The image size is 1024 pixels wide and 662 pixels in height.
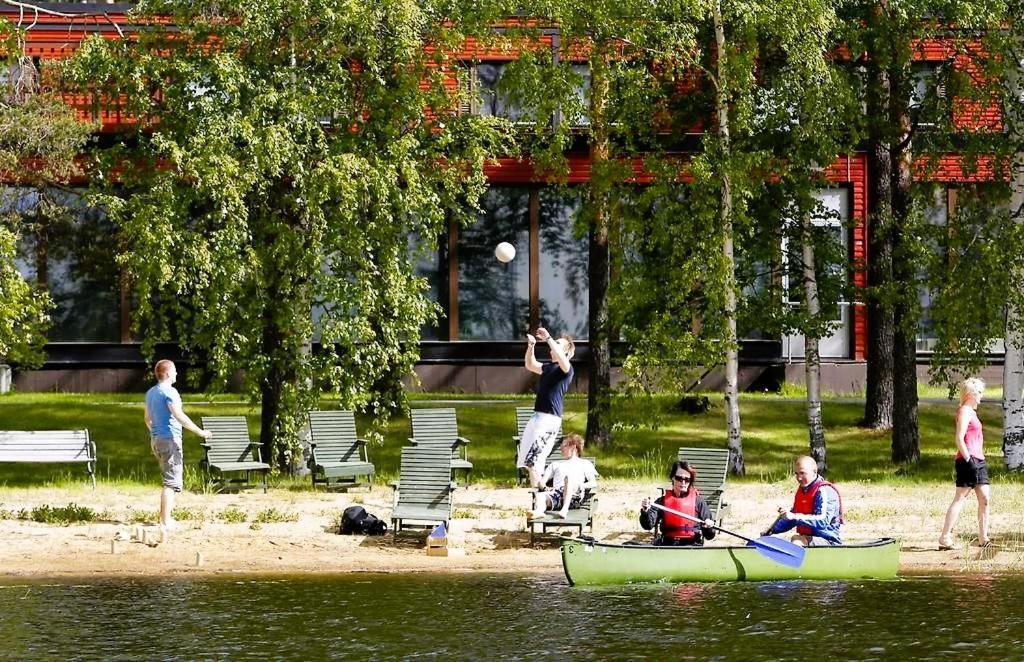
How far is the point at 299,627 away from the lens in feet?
47.1

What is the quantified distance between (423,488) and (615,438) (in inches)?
425

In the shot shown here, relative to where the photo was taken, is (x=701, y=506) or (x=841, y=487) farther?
(x=841, y=487)

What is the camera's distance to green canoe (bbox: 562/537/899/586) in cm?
1633

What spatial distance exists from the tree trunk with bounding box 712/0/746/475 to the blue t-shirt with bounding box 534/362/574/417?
766 centimetres

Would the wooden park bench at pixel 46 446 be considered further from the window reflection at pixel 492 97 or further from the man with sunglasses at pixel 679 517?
the window reflection at pixel 492 97

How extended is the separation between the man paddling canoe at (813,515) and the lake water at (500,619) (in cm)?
53

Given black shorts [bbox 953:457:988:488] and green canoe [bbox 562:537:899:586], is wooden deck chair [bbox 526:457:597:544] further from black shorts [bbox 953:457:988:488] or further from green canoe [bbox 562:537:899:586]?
black shorts [bbox 953:457:988:488]

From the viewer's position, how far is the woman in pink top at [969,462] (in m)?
18.5

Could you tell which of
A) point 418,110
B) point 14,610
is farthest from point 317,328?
point 14,610

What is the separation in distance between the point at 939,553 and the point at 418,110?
1136cm

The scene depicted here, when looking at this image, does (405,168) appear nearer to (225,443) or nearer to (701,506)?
(225,443)

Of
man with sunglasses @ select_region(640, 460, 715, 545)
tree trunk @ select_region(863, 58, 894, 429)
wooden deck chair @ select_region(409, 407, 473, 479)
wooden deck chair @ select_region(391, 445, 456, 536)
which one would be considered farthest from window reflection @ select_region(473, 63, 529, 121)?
man with sunglasses @ select_region(640, 460, 715, 545)

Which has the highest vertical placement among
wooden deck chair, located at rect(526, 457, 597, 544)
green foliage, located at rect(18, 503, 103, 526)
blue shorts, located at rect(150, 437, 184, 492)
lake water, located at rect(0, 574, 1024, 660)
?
blue shorts, located at rect(150, 437, 184, 492)

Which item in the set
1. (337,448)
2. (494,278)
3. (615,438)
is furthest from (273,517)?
(494,278)
